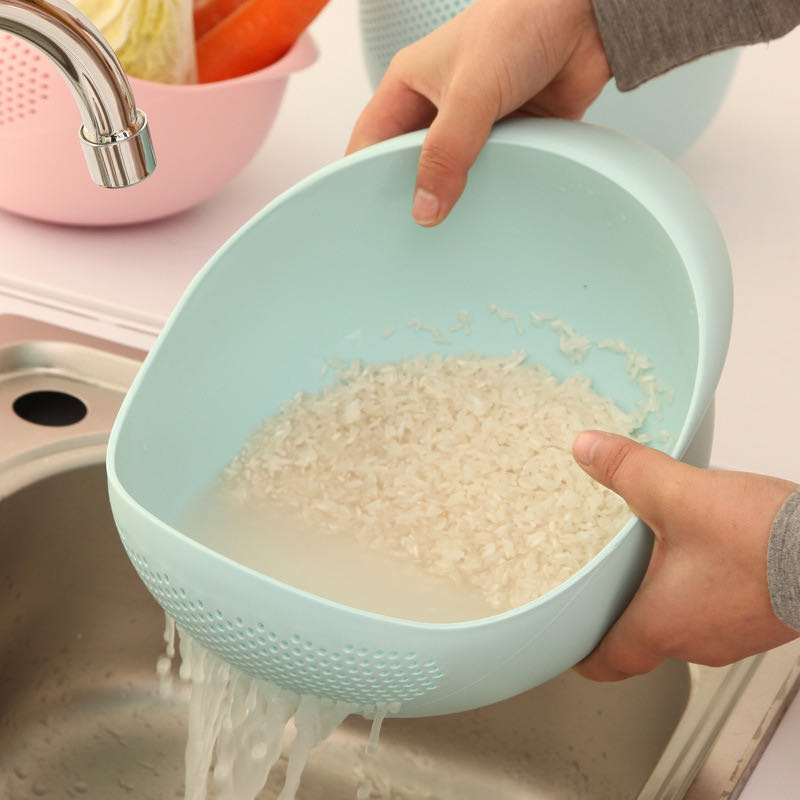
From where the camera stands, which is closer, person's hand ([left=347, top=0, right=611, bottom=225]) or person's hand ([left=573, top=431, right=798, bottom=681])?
person's hand ([left=573, top=431, right=798, bottom=681])

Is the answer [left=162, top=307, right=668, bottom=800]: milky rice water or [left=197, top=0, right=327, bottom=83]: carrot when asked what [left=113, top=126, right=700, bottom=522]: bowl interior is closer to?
→ [left=162, top=307, right=668, bottom=800]: milky rice water

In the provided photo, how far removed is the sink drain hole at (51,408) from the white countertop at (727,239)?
7 centimetres

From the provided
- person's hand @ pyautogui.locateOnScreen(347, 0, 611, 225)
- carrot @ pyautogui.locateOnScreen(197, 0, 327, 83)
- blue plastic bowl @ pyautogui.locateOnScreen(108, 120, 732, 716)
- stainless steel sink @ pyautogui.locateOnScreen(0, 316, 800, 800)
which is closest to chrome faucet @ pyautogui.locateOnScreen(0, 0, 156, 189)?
blue plastic bowl @ pyautogui.locateOnScreen(108, 120, 732, 716)

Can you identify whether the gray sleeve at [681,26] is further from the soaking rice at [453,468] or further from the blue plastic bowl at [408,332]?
the soaking rice at [453,468]

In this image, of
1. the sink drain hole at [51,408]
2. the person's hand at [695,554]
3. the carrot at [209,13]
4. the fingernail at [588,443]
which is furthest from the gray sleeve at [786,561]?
the carrot at [209,13]

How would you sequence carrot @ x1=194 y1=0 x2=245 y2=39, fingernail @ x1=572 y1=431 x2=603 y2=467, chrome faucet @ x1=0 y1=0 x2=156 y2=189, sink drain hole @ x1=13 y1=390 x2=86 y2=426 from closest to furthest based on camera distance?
chrome faucet @ x1=0 y1=0 x2=156 y2=189 < fingernail @ x1=572 y1=431 x2=603 y2=467 < sink drain hole @ x1=13 y1=390 x2=86 y2=426 < carrot @ x1=194 y1=0 x2=245 y2=39

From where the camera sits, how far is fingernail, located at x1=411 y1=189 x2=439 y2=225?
798 millimetres

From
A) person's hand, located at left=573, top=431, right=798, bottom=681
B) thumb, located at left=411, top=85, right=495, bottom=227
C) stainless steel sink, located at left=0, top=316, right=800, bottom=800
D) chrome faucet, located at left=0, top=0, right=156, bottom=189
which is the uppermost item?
chrome faucet, located at left=0, top=0, right=156, bottom=189

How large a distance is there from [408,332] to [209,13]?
433mm

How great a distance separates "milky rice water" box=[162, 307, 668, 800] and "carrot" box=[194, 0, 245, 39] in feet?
1.39

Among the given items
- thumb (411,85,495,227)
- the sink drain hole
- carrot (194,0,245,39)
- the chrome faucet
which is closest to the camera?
the chrome faucet

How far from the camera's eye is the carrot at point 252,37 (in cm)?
104

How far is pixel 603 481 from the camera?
646 mm

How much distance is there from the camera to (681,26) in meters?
0.80
